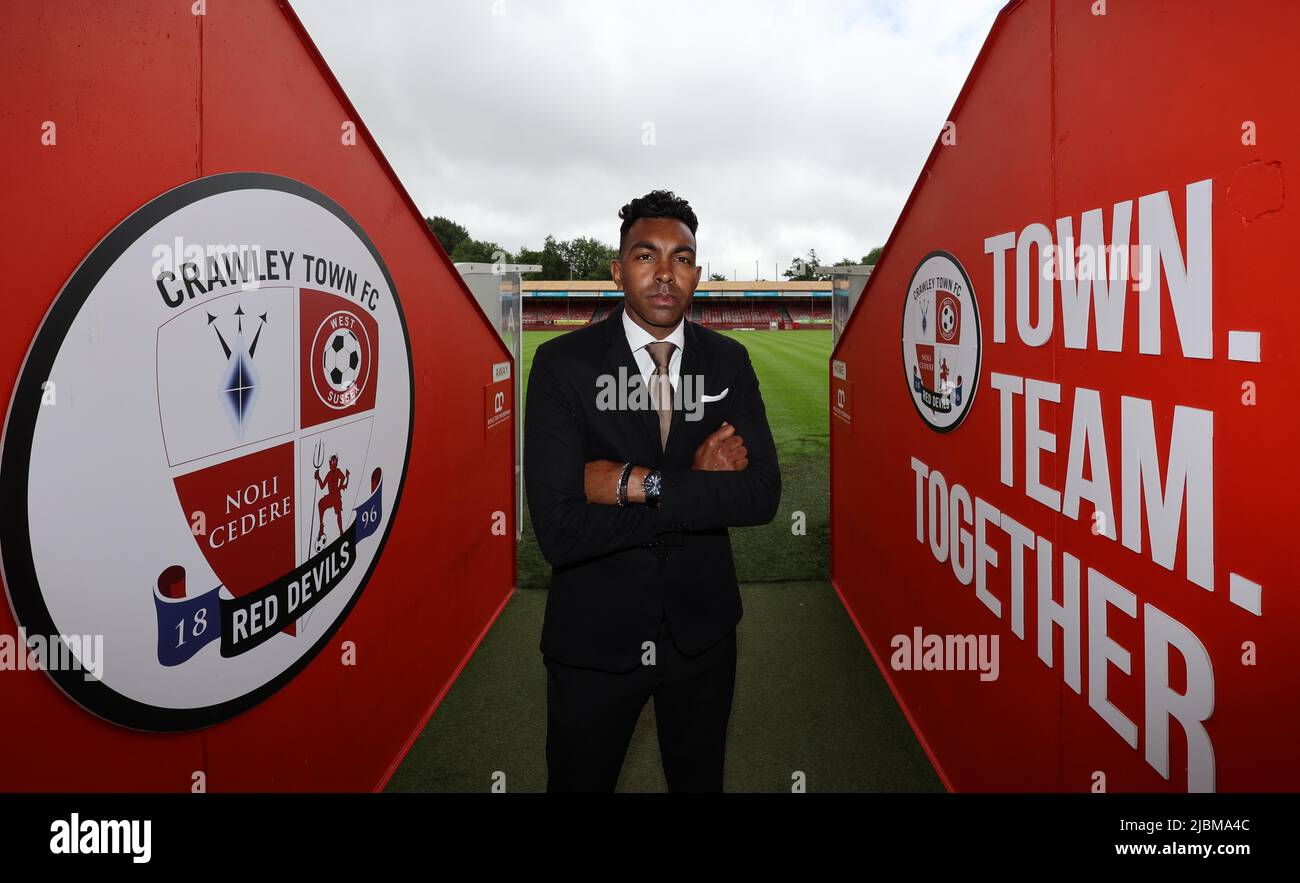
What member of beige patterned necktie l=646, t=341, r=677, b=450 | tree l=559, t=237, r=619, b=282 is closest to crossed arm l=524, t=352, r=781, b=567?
beige patterned necktie l=646, t=341, r=677, b=450

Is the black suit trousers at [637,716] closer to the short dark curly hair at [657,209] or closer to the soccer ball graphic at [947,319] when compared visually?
the short dark curly hair at [657,209]

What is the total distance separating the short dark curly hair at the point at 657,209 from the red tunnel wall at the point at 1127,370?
1044 millimetres

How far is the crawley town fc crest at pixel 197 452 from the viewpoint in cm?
133

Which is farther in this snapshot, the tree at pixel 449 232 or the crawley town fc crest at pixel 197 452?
the tree at pixel 449 232

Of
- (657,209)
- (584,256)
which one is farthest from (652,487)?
(584,256)

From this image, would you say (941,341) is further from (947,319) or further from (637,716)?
(637,716)

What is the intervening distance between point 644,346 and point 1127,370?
1.19 m

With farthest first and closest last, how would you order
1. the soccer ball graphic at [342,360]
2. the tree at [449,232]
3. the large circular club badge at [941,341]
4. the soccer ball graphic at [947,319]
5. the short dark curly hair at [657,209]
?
the tree at [449,232]
the soccer ball graphic at [947,319]
the large circular club badge at [941,341]
the soccer ball graphic at [342,360]
the short dark curly hair at [657,209]

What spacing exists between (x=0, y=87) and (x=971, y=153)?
109 inches

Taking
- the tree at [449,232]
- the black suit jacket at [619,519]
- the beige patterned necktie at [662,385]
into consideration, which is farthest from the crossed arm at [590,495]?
the tree at [449,232]

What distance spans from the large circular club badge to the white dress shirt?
1.27 metres

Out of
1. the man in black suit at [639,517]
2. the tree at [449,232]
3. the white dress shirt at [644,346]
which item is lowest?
the man in black suit at [639,517]

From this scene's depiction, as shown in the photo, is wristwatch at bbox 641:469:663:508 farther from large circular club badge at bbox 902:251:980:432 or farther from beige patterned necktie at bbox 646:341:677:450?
large circular club badge at bbox 902:251:980:432

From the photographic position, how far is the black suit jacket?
1675 mm
